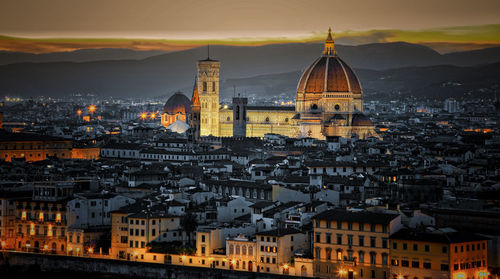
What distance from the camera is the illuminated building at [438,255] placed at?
4234 centimetres

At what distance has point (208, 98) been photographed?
139m

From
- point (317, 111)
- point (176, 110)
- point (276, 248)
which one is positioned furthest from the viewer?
point (176, 110)

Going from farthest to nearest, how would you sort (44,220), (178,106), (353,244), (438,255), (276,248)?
(178,106) → (44,220) → (276,248) → (353,244) → (438,255)

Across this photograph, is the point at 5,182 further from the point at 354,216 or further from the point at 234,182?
the point at 354,216

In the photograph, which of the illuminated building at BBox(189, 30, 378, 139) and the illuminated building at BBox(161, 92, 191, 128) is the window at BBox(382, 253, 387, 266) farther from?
the illuminated building at BBox(161, 92, 191, 128)

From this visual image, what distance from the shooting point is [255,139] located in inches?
4530

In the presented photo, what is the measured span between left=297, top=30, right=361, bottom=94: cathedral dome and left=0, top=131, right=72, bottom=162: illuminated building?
113ft

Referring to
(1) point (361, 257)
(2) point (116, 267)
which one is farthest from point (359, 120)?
(1) point (361, 257)

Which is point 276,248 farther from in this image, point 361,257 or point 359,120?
point 359,120

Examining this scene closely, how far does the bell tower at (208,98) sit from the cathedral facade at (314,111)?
13 centimetres

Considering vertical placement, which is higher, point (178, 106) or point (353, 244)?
point (178, 106)

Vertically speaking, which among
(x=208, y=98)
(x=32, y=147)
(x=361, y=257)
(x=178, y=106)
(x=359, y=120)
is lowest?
(x=361, y=257)

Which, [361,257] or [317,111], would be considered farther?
[317,111]

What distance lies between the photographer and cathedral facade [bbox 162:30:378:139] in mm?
124312
